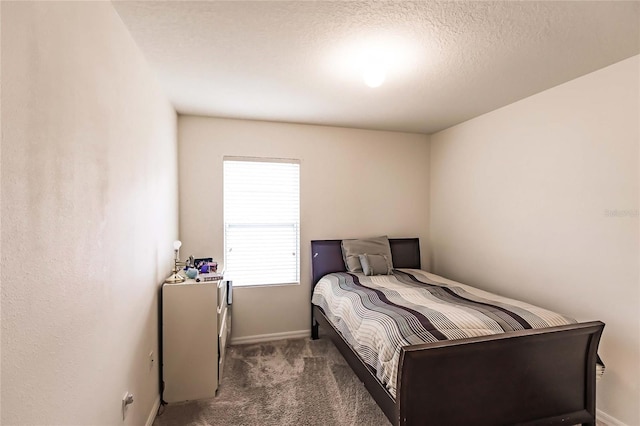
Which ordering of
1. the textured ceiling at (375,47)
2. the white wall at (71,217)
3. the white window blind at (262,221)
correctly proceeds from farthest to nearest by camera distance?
the white window blind at (262,221) → the textured ceiling at (375,47) → the white wall at (71,217)

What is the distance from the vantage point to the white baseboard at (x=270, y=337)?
3445 mm

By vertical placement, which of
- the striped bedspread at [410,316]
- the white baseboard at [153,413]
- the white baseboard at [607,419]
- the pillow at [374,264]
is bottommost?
the white baseboard at [607,419]

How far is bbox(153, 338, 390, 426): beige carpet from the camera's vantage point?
84.5 inches

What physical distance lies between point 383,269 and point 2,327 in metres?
3.09

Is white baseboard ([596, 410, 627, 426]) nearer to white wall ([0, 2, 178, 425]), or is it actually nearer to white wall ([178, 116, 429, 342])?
white wall ([178, 116, 429, 342])

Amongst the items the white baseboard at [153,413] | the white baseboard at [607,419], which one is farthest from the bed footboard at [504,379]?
the white baseboard at [153,413]

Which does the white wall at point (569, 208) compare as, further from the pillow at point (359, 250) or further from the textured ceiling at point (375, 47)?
the pillow at point (359, 250)

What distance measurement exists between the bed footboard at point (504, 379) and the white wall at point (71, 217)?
1.44m

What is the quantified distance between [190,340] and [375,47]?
2.49m

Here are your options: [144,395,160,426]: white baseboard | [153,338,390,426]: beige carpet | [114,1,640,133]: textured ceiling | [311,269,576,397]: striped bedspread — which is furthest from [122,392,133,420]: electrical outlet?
[114,1,640,133]: textured ceiling

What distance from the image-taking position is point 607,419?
2.14m

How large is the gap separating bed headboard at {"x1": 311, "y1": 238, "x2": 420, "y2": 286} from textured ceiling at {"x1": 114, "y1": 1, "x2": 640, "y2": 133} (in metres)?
1.62

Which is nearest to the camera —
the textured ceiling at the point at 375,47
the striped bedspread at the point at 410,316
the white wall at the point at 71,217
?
the white wall at the point at 71,217

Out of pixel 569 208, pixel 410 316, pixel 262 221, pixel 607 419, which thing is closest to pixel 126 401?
pixel 410 316
